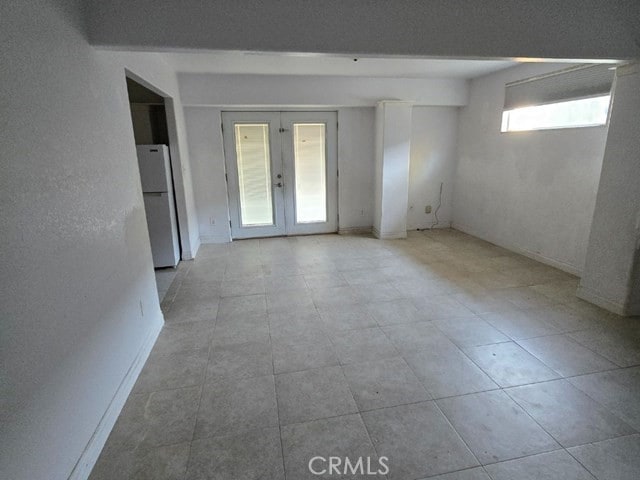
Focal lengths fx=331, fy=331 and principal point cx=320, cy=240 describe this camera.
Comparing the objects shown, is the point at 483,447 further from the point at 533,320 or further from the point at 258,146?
the point at 258,146

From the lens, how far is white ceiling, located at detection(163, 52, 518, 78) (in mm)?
3850

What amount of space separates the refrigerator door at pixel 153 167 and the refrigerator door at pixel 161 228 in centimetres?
10

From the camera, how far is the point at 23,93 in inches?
51.9

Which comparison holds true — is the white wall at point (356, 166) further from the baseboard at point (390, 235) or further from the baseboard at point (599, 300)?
the baseboard at point (599, 300)

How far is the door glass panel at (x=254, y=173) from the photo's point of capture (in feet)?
17.1

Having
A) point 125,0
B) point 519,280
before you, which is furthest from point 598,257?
point 125,0

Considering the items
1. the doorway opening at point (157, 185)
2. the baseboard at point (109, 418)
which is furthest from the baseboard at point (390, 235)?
the baseboard at point (109, 418)

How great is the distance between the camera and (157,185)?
417 centimetres

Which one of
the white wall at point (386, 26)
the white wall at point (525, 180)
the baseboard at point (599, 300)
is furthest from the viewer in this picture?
the white wall at point (525, 180)

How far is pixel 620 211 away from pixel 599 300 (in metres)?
0.84

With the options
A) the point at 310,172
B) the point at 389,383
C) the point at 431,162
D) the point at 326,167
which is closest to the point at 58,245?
the point at 389,383

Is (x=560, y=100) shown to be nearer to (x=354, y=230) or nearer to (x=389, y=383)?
(x=354, y=230)

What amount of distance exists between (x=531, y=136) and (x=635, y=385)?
3.19 meters

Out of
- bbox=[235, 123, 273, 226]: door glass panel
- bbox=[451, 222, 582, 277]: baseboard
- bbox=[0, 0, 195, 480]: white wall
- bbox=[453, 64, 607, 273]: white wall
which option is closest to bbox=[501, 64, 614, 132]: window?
bbox=[453, 64, 607, 273]: white wall
